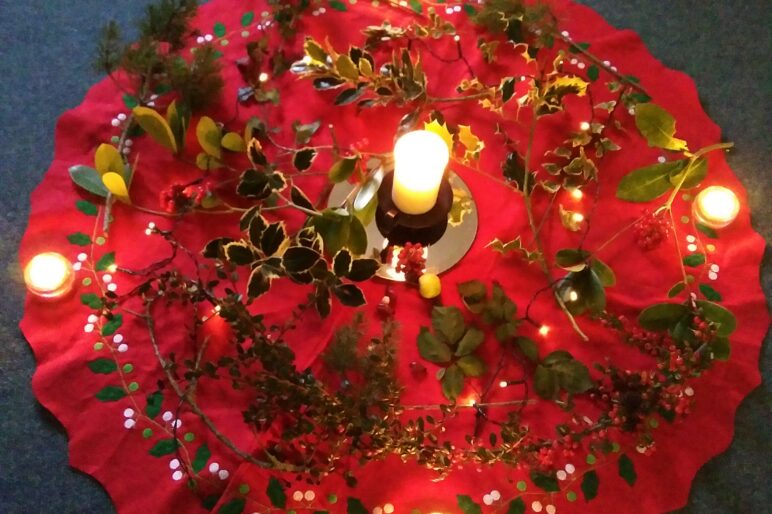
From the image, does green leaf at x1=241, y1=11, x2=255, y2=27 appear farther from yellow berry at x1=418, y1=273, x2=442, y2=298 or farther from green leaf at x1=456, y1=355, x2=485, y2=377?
green leaf at x1=456, y1=355, x2=485, y2=377

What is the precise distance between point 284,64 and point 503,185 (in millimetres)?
424

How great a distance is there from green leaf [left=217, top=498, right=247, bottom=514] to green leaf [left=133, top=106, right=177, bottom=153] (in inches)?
21.1

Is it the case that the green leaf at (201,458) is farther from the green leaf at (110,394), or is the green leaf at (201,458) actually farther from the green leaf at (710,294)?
the green leaf at (710,294)

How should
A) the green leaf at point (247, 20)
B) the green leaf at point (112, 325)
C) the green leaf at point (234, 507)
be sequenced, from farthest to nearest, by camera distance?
1. the green leaf at point (247, 20)
2. the green leaf at point (112, 325)
3. the green leaf at point (234, 507)

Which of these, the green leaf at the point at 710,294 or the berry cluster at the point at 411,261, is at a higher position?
the berry cluster at the point at 411,261

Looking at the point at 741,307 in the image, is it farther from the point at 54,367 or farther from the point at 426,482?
the point at 54,367

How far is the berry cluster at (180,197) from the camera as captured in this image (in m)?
1.09

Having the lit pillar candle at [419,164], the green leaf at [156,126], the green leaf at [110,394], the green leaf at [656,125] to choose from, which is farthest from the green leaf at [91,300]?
the green leaf at [656,125]

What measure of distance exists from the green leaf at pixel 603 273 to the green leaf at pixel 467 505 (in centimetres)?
36

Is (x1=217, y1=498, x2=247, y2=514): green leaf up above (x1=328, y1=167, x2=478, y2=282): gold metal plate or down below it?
below

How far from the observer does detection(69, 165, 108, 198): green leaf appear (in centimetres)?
110

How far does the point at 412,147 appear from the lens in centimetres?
95

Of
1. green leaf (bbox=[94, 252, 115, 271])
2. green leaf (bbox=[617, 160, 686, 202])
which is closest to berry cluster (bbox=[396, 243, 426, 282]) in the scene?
green leaf (bbox=[617, 160, 686, 202])

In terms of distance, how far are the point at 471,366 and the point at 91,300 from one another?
558 millimetres
